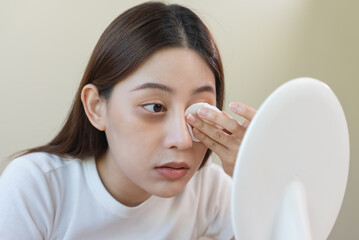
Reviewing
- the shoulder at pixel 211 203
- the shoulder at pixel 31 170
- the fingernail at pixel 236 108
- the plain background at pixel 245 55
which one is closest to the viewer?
the fingernail at pixel 236 108

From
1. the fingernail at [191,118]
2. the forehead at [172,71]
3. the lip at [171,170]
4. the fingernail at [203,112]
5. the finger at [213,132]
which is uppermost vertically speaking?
the forehead at [172,71]

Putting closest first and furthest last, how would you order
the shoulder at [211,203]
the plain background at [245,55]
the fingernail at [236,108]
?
the fingernail at [236,108] < the shoulder at [211,203] < the plain background at [245,55]

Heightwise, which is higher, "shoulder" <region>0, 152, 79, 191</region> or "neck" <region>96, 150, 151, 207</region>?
"shoulder" <region>0, 152, 79, 191</region>

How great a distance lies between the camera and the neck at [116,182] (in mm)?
952

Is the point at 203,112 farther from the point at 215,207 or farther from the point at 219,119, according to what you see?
the point at 215,207

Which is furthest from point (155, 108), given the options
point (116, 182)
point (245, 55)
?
point (245, 55)

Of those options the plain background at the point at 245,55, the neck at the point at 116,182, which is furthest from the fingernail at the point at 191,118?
the plain background at the point at 245,55

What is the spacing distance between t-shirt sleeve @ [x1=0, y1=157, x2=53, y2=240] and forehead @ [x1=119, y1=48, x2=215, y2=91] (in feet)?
0.92

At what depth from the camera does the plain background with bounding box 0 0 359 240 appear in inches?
56.6

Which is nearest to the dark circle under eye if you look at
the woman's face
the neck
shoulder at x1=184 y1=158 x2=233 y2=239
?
the woman's face

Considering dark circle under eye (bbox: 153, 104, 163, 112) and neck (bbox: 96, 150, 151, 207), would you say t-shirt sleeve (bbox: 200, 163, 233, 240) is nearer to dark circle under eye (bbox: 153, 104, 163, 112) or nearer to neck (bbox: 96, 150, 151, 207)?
neck (bbox: 96, 150, 151, 207)

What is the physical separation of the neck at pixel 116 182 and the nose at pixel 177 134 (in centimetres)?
22

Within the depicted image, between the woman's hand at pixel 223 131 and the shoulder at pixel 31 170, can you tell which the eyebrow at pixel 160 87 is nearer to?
the woman's hand at pixel 223 131

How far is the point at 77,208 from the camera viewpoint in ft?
2.98
